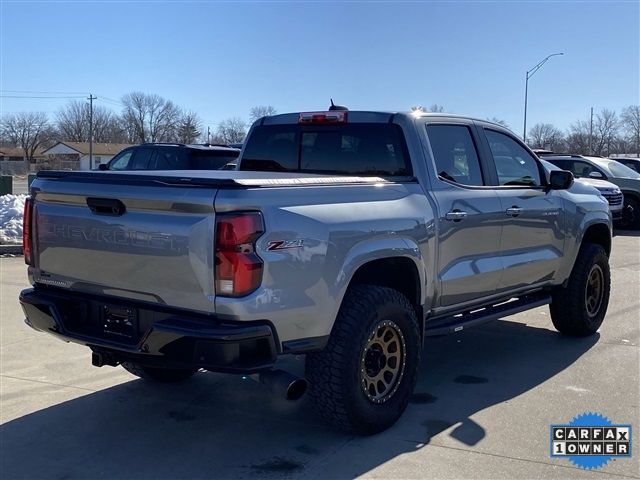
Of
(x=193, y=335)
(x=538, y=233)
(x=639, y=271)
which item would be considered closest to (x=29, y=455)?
(x=193, y=335)

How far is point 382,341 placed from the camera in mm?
4227

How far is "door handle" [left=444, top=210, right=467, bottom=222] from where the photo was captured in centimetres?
473

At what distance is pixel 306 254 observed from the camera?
361 cm

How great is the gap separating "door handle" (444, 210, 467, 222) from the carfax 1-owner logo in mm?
1530

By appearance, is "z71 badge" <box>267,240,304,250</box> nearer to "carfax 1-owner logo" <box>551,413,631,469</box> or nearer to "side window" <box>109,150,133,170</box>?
"carfax 1-owner logo" <box>551,413,631,469</box>

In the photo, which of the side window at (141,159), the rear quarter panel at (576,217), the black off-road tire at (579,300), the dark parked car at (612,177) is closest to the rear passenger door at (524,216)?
the rear quarter panel at (576,217)

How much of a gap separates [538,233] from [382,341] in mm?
2262

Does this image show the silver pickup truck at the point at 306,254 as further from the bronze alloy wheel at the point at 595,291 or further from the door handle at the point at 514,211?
the bronze alloy wheel at the point at 595,291

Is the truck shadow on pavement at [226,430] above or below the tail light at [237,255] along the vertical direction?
below

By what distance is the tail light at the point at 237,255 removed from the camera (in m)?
3.36

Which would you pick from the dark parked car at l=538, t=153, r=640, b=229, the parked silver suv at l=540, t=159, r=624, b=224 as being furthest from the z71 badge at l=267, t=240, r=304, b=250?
the dark parked car at l=538, t=153, r=640, b=229

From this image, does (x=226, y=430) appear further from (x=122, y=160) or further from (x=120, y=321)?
(x=122, y=160)

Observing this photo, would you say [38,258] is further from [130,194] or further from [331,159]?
[331,159]

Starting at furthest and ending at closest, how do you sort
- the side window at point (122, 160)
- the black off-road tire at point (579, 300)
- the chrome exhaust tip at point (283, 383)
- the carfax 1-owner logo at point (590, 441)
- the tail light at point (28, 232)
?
the side window at point (122, 160) → the black off-road tire at point (579, 300) → the tail light at point (28, 232) → the carfax 1-owner logo at point (590, 441) → the chrome exhaust tip at point (283, 383)
